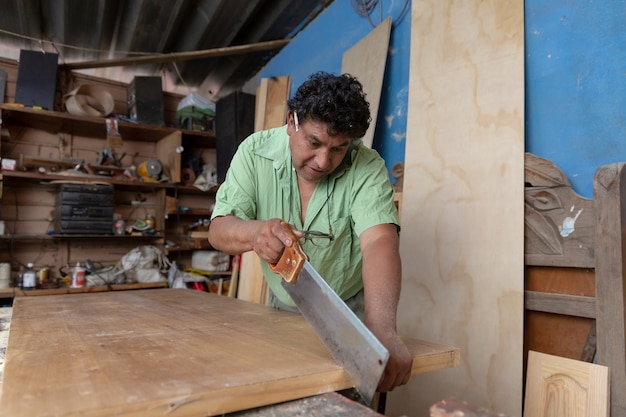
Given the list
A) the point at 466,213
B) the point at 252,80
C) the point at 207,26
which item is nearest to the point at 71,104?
the point at 207,26

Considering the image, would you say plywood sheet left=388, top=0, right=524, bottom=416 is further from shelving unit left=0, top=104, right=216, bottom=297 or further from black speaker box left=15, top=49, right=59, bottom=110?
black speaker box left=15, top=49, right=59, bottom=110

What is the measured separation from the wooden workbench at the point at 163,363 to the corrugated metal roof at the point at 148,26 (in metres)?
2.87

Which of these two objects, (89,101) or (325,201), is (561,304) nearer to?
(325,201)

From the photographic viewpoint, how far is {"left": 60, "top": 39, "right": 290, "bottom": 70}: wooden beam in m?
3.91

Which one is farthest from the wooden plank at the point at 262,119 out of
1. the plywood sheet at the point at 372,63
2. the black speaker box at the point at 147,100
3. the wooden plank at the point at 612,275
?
the wooden plank at the point at 612,275

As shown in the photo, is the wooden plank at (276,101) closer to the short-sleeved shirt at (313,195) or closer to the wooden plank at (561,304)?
the short-sleeved shirt at (313,195)

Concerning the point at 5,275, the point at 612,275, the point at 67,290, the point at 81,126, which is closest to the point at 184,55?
the point at 81,126

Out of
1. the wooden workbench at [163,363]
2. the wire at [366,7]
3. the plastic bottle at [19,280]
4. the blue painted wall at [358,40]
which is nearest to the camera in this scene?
the wooden workbench at [163,363]

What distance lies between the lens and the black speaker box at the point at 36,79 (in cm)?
382

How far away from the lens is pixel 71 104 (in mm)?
Result: 3984

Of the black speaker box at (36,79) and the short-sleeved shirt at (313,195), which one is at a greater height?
the black speaker box at (36,79)

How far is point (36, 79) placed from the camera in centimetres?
388

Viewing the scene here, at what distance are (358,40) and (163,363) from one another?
2.60 meters

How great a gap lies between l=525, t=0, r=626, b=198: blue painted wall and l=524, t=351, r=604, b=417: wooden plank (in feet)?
1.98
